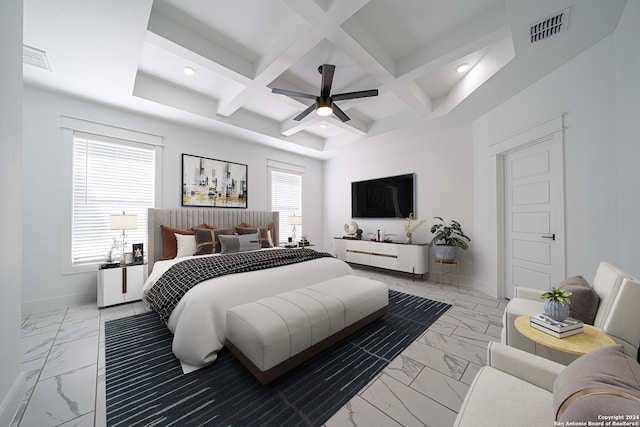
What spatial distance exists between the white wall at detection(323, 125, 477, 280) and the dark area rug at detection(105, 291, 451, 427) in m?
2.53

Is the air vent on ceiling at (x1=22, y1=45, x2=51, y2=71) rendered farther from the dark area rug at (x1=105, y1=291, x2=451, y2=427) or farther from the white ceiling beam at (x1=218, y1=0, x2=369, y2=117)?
the dark area rug at (x1=105, y1=291, x2=451, y2=427)

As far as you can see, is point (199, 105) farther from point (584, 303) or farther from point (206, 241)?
point (584, 303)

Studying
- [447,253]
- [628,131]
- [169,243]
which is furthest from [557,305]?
[169,243]

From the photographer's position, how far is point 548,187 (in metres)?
2.75

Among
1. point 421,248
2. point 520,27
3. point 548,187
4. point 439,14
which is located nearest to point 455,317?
point 421,248

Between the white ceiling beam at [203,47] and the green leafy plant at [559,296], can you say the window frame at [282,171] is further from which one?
the green leafy plant at [559,296]

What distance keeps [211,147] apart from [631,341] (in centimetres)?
516

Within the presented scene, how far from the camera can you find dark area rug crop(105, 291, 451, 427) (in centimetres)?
139

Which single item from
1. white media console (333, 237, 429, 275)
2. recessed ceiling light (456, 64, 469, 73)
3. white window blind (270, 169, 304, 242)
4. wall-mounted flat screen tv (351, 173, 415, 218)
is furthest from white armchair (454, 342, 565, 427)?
white window blind (270, 169, 304, 242)

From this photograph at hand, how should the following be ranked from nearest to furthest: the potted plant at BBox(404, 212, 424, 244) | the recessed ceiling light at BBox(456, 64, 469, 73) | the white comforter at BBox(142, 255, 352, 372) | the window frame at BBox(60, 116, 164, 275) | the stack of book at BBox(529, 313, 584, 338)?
the stack of book at BBox(529, 313, 584, 338) → the white comforter at BBox(142, 255, 352, 372) → the recessed ceiling light at BBox(456, 64, 469, 73) → the window frame at BBox(60, 116, 164, 275) → the potted plant at BBox(404, 212, 424, 244)

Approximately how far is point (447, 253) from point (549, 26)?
9.30ft

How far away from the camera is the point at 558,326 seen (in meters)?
1.35

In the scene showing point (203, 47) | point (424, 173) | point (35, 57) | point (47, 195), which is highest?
point (203, 47)

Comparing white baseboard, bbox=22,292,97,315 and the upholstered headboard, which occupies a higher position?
the upholstered headboard
